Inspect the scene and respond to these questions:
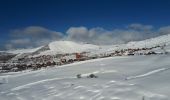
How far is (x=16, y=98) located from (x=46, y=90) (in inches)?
45.1

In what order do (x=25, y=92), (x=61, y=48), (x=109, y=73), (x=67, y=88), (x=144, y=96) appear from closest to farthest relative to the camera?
(x=144, y=96), (x=67, y=88), (x=25, y=92), (x=109, y=73), (x=61, y=48)

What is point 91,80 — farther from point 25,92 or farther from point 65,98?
point 25,92

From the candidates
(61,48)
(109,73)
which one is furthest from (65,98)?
(61,48)

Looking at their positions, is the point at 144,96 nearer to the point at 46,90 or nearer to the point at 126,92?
the point at 126,92

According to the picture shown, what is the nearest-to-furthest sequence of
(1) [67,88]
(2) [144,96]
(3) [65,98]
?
(2) [144,96], (3) [65,98], (1) [67,88]

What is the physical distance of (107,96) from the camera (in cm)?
892

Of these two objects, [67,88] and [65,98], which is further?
[67,88]

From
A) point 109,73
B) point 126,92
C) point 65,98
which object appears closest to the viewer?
point 126,92

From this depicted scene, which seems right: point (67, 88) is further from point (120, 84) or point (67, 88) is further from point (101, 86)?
point (120, 84)

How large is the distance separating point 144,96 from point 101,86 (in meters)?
2.07

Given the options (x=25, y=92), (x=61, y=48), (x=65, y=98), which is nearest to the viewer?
(x=65, y=98)

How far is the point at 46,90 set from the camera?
11.1 meters

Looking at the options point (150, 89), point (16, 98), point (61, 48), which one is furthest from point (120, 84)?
point (61, 48)

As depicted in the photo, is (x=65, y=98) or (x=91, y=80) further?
(x=91, y=80)
